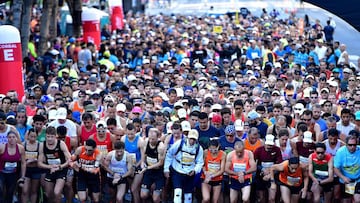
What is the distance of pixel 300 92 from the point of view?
20625mm

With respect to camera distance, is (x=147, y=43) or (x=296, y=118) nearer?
(x=296, y=118)

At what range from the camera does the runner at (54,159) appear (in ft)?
50.2

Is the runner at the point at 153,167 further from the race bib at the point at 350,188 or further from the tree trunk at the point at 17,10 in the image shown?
the tree trunk at the point at 17,10

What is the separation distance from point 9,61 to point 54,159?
6.17m

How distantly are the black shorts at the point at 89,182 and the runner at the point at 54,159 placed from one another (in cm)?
26

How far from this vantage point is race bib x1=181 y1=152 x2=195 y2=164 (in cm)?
1518

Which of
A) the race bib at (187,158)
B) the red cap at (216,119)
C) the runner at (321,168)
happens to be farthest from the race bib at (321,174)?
the red cap at (216,119)

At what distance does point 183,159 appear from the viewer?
15.2 m

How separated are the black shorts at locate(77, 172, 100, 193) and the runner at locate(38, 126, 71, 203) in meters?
0.26

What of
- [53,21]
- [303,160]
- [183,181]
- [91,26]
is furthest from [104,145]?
[53,21]

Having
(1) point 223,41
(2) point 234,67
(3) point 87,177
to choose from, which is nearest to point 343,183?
(3) point 87,177

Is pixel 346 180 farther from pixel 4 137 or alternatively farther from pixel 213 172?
pixel 4 137

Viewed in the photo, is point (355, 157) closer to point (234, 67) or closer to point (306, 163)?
point (306, 163)

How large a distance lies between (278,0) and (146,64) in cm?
5540
